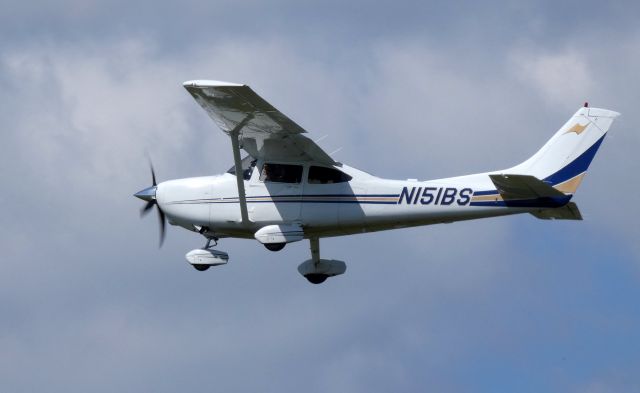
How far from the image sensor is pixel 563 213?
1232 inches

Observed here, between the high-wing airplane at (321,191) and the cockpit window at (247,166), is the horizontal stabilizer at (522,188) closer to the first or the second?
the high-wing airplane at (321,191)

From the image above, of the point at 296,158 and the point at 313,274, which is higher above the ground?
the point at 296,158

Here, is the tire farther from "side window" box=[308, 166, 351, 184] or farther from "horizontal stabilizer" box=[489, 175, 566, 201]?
"horizontal stabilizer" box=[489, 175, 566, 201]

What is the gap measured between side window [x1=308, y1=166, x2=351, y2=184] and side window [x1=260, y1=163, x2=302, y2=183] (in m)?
0.28

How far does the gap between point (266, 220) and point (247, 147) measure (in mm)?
1376

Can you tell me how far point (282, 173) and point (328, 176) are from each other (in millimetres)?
844

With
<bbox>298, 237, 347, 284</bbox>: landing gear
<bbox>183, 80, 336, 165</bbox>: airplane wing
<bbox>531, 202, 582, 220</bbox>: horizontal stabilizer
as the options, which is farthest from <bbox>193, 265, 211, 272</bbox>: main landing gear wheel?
<bbox>531, 202, 582, 220</bbox>: horizontal stabilizer

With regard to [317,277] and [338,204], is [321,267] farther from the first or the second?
[338,204]

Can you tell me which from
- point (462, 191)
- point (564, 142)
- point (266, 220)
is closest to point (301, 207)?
point (266, 220)

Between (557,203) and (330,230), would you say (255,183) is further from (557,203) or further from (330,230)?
(557,203)

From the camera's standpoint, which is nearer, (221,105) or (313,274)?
(221,105)

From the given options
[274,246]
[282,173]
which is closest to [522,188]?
[282,173]

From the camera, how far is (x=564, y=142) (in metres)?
31.0

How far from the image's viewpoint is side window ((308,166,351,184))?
31.4m
